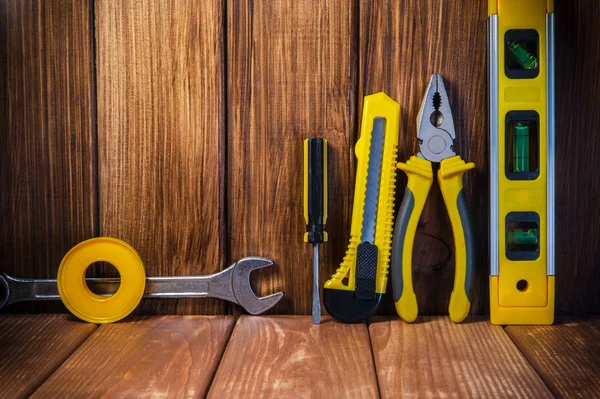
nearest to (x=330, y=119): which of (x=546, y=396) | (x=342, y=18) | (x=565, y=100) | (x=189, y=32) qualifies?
(x=342, y=18)

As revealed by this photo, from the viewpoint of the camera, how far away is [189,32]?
3.32 feet

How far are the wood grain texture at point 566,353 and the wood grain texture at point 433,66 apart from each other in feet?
0.44

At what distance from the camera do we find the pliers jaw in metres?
0.95

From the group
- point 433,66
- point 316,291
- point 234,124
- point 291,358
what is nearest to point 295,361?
point 291,358

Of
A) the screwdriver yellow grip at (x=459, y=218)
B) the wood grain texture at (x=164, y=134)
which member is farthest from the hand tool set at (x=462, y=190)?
the wood grain texture at (x=164, y=134)

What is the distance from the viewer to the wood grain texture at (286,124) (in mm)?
1004

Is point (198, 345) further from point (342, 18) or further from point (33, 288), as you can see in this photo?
point (342, 18)

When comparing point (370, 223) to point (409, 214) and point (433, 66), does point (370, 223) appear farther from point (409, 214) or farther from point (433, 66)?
point (433, 66)

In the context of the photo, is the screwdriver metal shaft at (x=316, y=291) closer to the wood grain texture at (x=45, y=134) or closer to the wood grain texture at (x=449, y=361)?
the wood grain texture at (x=449, y=361)

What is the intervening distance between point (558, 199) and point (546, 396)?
37cm

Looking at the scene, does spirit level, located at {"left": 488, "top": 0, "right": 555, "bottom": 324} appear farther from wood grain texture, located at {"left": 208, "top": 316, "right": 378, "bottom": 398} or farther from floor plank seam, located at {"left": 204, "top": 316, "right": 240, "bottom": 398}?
floor plank seam, located at {"left": 204, "top": 316, "right": 240, "bottom": 398}

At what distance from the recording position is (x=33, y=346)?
2.97 feet

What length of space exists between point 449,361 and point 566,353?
0.53 ft

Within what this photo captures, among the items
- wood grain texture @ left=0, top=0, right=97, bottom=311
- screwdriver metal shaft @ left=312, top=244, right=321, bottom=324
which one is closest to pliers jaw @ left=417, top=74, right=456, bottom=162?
screwdriver metal shaft @ left=312, top=244, right=321, bottom=324
